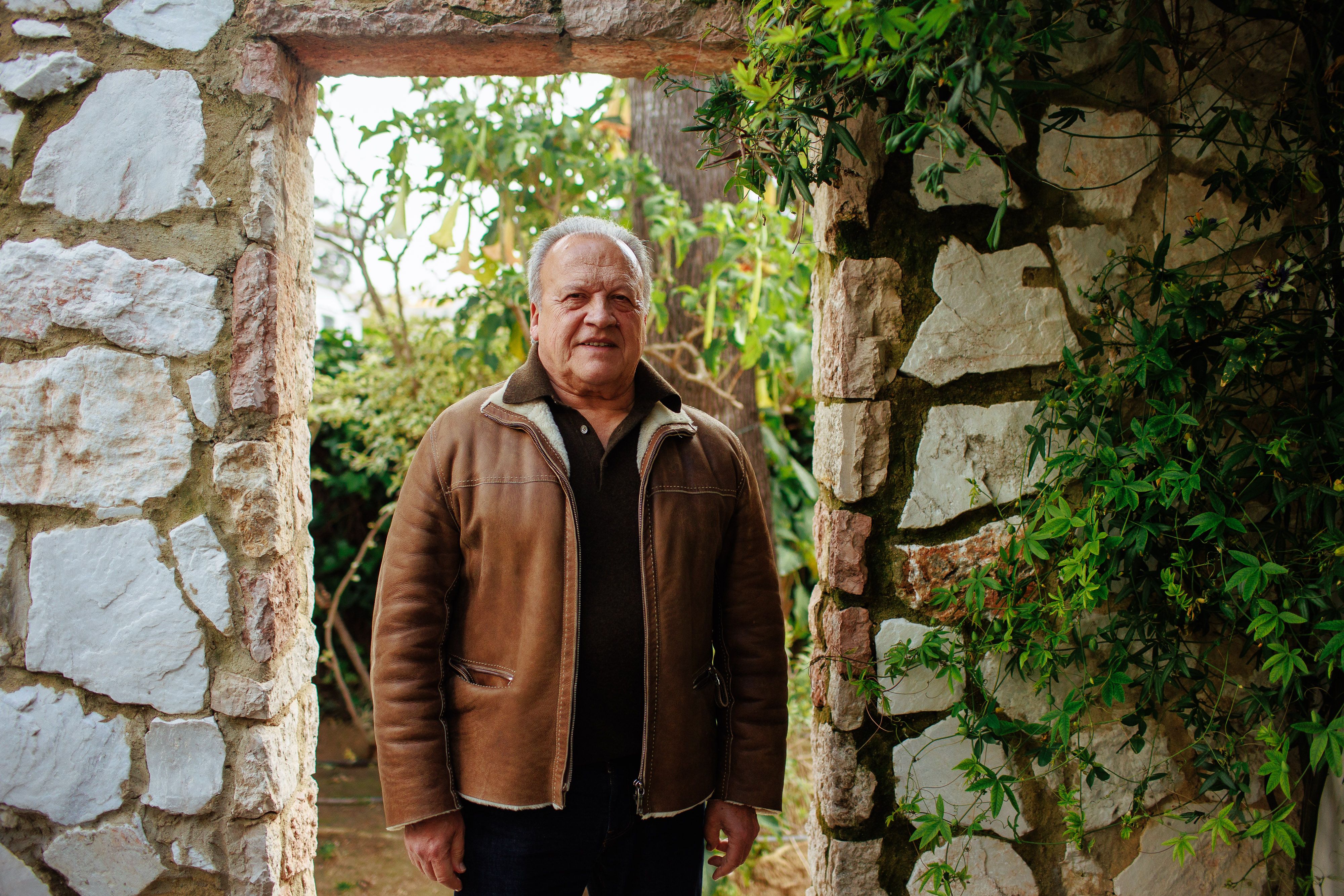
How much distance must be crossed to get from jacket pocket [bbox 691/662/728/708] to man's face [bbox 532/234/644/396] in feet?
1.99

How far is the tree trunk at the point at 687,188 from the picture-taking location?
11.7 ft

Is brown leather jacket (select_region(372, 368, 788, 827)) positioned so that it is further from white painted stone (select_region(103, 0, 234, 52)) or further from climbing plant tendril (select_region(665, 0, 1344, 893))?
white painted stone (select_region(103, 0, 234, 52))

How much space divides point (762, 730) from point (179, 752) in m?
1.19

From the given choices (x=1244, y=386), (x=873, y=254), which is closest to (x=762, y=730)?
(x=873, y=254)

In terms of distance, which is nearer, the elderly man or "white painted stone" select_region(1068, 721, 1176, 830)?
the elderly man

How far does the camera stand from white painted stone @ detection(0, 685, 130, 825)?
1617 mm

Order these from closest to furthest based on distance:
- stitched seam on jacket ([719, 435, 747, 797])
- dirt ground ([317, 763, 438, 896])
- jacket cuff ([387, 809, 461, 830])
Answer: jacket cuff ([387, 809, 461, 830]) < stitched seam on jacket ([719, 435, 747, 797]) < dirt ground ([317, 763, 438, 896])

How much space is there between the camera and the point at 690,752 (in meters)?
1.59

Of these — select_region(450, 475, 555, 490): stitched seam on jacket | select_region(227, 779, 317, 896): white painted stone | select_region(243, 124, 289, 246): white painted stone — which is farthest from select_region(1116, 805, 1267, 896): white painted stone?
select_region(243, 124, 289, 246): white painted stone

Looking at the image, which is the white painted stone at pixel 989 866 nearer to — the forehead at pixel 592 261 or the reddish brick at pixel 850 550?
the reddish brick at pixel 850 550

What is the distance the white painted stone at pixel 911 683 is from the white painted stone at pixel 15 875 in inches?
69.7

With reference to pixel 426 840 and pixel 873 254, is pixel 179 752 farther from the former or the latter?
pixel 873 254

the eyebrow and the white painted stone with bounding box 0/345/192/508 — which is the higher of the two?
the eyebrow

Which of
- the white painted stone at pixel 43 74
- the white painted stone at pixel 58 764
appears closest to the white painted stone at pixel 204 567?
the white painted stone at pixel 58 764
